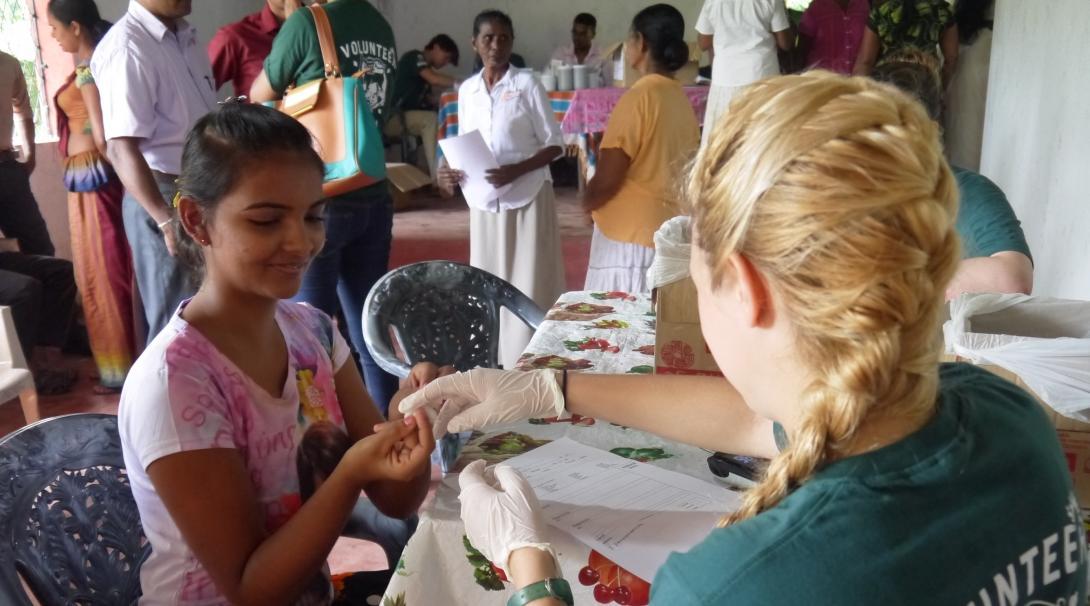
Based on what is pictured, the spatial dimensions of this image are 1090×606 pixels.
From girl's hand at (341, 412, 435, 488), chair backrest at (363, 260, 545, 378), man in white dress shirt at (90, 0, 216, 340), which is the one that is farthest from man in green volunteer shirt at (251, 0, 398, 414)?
girl's hand at (341, 412, 435, 488)

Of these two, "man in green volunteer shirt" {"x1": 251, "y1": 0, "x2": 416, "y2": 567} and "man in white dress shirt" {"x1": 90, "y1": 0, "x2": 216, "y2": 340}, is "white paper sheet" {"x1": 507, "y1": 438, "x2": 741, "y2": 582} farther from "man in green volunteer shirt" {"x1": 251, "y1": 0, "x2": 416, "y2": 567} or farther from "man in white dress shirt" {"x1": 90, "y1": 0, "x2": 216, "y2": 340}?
"man in white dress shirt" {"x1": 90, "y1": 0, "x2": 216, "y2": 340}

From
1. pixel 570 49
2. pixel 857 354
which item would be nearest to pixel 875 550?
pixel 857 354

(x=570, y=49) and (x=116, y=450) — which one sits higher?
(x=570, y=49)

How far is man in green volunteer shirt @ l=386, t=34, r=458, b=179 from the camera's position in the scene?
24.4 feet

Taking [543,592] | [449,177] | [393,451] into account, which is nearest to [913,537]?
[543,592]

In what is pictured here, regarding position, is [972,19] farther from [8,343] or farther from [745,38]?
[8,343]

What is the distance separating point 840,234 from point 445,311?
1.54m

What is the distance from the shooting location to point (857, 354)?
59 cm

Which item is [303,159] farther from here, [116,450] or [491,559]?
[491,559]

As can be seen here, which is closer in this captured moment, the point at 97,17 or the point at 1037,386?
the point at 1037,386

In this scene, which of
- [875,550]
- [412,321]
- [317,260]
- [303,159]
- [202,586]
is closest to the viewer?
[875,550]

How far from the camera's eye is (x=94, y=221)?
Answer: 3.21m

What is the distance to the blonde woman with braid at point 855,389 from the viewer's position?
56 cm

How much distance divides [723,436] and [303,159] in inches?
29.5
